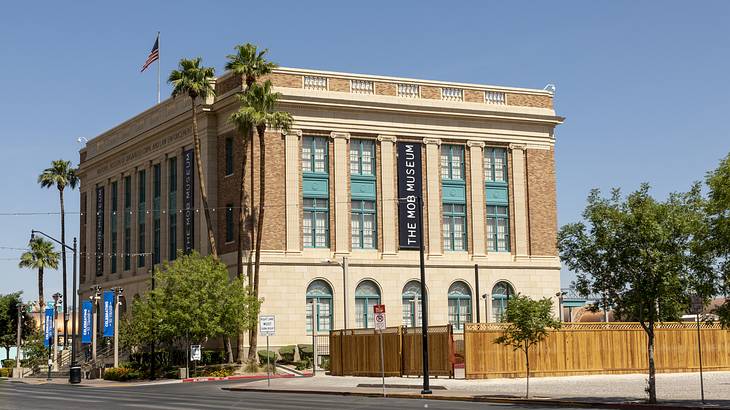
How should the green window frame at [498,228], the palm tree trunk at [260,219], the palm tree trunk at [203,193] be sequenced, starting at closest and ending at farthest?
the palm tree trunk at [260,219] → the palm tree trunk at [203,193] → the green window frame at [498,228]

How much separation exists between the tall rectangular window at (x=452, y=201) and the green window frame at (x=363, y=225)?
15.7 ft

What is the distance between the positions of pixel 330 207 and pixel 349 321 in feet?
23.4

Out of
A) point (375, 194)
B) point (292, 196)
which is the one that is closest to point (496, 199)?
point (375, 194)

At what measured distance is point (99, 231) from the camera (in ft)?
285

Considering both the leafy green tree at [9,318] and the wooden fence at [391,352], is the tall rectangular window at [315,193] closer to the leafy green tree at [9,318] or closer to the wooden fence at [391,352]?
the wooden fence at [391,352]

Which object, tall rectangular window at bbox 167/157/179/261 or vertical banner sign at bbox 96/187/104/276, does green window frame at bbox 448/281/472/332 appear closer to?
tall rectangular window at bbox 167/157/179/261

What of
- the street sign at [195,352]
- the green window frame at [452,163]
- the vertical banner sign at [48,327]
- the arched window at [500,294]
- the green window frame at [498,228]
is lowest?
the street sign at [195,352]

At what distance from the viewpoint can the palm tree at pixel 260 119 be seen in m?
61.3

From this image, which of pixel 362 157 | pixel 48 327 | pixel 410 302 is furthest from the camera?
pixel 48 327

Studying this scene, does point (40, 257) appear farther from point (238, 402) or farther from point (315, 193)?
point (238, 402)

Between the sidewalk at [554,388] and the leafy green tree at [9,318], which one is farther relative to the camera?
the leafy green tree at [9,318]

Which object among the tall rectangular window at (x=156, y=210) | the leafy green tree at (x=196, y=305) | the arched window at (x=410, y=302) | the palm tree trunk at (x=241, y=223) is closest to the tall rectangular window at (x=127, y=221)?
the tall rectangular window at (x=156, y=210)

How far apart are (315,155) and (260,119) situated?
21.8 feet

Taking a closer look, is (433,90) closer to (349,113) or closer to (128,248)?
(349,113)
